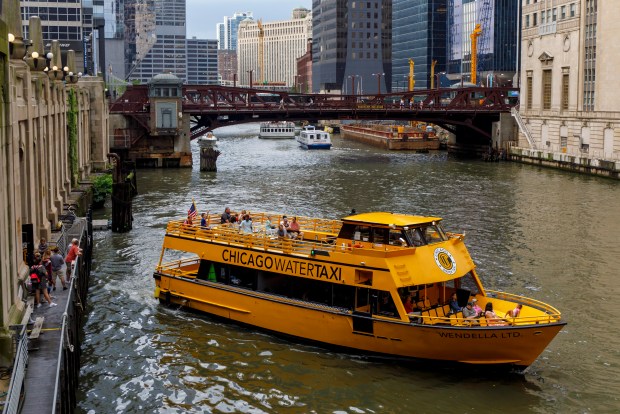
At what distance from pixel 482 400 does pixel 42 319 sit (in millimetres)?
11764

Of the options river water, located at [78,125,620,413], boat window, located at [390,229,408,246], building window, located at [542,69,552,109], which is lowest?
river water, located at [78,125,620,413]

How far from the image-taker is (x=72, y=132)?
53.9 m

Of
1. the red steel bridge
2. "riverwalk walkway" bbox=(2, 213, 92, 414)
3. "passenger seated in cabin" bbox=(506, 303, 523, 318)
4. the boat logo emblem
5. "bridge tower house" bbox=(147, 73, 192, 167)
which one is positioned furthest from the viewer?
the red steel bridge

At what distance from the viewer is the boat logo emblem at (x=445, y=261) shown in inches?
1003

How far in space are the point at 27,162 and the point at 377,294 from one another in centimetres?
1518

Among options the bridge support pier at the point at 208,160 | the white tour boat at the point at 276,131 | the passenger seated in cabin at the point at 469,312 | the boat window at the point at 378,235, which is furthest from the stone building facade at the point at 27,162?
the white tour boat at the point at 276,131

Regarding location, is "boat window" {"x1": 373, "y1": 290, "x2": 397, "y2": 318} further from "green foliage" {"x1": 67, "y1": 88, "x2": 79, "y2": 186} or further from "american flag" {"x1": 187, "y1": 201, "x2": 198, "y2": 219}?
"green foliage" {"x1": 67, "y1": 88, "x2": 79, "y2": 186}

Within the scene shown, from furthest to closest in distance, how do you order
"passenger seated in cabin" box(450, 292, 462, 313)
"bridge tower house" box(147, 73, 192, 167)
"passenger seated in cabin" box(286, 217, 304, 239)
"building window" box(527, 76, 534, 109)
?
"building window" box(527, 76, 534, 109) → "bridge tower house" box(147, 73, 192, 167) → "passenger seated in cabin" box(286, 217, 304, 239) → "passenger seated in cabin" box(450, 292, 462, 313)

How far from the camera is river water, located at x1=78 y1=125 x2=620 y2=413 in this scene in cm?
2309

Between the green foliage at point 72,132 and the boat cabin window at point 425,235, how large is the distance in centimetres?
3298

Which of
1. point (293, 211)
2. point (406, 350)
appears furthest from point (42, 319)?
point (293, 211)

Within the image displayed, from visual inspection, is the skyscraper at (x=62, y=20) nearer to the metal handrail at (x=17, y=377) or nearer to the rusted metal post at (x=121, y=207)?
the rusted metal post at (x=121, y=207)

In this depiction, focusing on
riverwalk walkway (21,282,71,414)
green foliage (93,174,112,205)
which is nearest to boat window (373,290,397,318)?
riverwalk walkway (21,282,71,414)

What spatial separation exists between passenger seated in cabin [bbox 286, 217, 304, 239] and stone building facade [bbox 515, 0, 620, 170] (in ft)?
176
